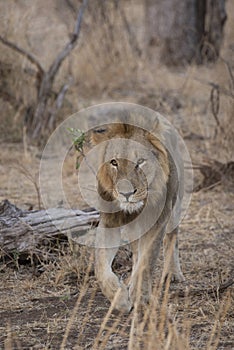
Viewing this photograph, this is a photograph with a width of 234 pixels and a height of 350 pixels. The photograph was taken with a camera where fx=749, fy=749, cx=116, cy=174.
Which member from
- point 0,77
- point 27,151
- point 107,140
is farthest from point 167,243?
point 0,77

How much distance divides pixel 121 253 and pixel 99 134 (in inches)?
44.8

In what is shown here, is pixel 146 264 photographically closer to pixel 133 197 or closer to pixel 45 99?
pixel 133 197

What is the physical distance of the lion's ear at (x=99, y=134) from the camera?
12.6ft

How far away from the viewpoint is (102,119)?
878 cm

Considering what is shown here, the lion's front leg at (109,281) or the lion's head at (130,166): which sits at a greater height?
the lion's head at (130,166)

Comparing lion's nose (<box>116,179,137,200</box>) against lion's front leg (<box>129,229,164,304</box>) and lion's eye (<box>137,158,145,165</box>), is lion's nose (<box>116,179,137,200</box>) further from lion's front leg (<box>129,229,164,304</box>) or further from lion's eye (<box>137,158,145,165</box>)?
lion's front leg (<box>129,229,164,304</box>)

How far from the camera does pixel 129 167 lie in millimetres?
3643

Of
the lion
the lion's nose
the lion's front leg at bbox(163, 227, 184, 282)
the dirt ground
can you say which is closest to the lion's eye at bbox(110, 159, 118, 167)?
the lion

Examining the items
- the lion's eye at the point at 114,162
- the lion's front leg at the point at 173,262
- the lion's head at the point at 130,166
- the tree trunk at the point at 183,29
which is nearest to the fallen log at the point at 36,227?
the lion's front leg at the point at 173,262

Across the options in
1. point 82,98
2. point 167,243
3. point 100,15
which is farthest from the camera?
point 100,15

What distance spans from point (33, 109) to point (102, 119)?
0.86 metres

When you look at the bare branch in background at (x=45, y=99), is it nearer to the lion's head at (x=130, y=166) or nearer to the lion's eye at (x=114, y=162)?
the lion's head at (x=130, y=166)

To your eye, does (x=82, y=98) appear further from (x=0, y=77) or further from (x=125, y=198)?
(x=125, y=198)

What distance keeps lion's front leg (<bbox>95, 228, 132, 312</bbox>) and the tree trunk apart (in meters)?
7.90
